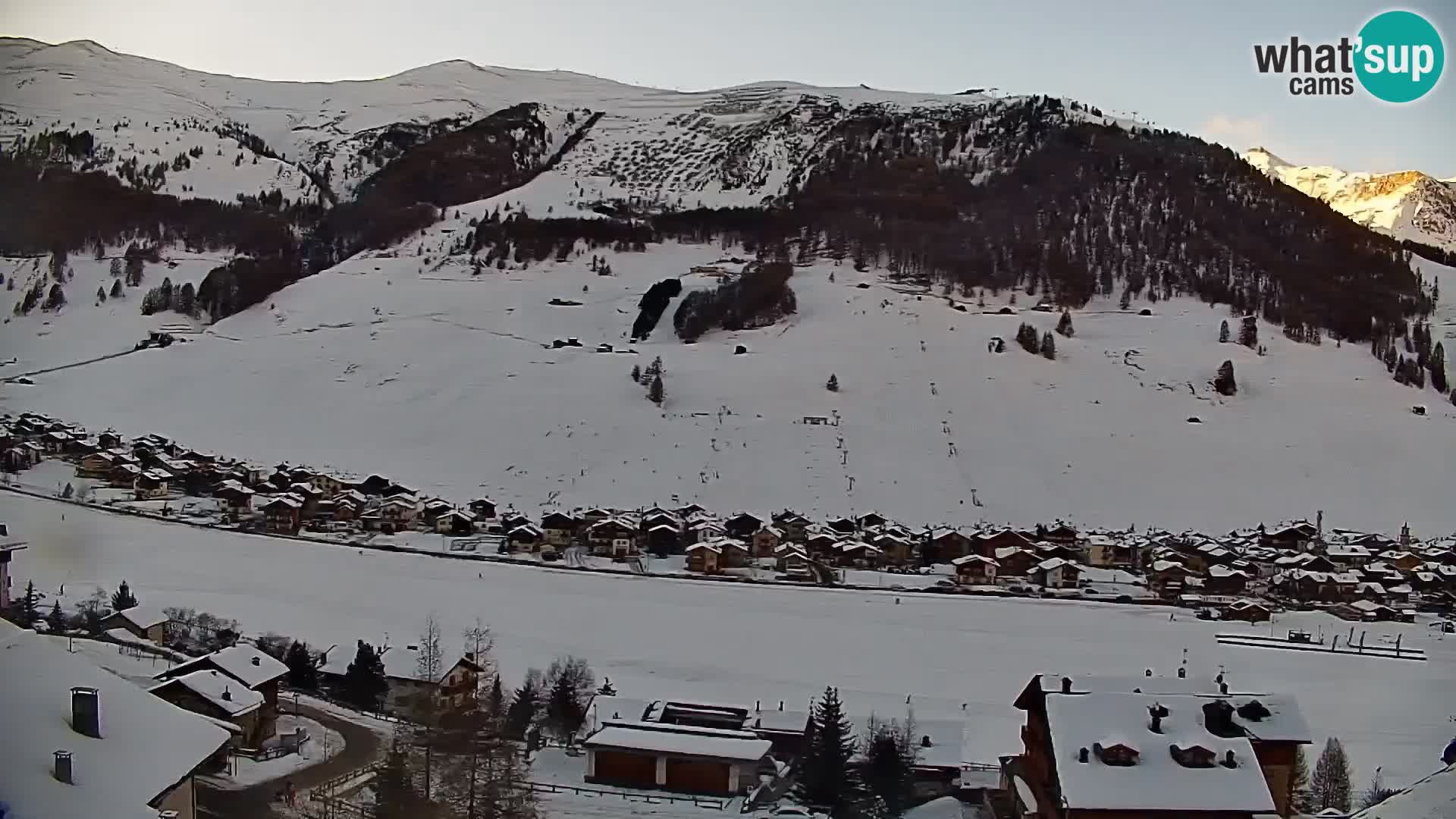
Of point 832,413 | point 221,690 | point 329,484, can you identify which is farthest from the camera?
point 832,413

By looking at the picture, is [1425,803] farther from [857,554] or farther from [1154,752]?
→ [857,554]

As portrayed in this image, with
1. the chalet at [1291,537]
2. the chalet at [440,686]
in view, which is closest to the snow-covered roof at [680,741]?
the chalet at [440,686]

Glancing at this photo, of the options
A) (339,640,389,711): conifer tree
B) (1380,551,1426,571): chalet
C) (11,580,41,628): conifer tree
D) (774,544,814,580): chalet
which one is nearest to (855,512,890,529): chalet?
(774,544,814,580): chalet

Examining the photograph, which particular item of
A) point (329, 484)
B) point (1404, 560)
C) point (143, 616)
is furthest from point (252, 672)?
point (1404, 560)

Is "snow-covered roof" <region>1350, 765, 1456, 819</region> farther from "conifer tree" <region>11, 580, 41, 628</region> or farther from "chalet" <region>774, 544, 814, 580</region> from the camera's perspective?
"chalet" <region>774, 544, 814, 580</region>

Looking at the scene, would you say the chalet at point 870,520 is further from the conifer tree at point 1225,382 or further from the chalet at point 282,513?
the conifer tree at point 1225,382

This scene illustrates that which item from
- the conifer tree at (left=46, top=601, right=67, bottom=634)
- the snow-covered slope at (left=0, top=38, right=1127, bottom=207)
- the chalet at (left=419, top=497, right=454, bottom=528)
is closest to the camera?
the conifer tree at (left=46, top=601, right=67, bottom=634)

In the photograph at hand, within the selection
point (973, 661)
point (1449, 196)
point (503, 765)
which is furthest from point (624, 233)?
point (503, 765)
